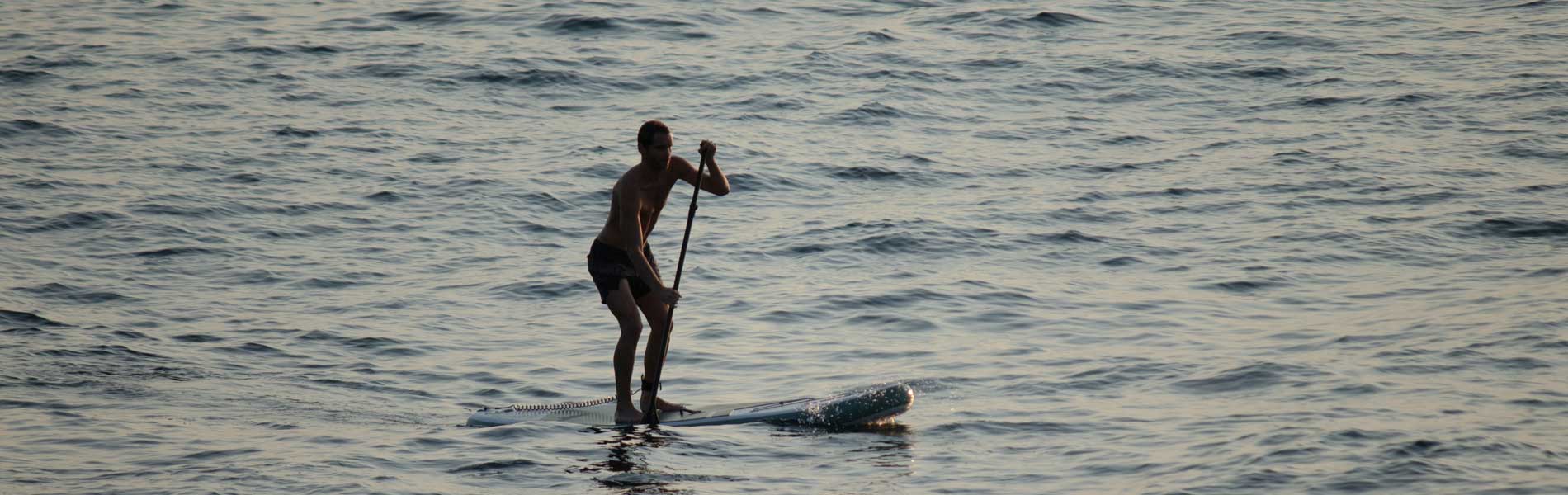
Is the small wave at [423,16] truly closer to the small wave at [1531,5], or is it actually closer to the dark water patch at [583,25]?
the dark water patch at [583,25]

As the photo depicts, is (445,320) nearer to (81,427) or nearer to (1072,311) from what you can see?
(81,427)

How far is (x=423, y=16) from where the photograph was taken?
2581 centimetres

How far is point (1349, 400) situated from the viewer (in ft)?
31.6

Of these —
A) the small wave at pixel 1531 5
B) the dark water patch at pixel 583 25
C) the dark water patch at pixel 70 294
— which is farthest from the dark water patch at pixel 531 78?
the small wave at pixel 1531 5

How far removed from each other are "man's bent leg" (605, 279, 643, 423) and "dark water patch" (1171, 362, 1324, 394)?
3445 millimetres

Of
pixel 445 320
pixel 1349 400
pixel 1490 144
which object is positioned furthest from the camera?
pixel 1490 144

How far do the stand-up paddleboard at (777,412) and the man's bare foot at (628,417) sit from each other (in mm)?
57

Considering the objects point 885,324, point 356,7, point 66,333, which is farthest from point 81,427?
point 356,7

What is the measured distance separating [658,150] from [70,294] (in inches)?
252

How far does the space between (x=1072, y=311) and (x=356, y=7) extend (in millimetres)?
17594

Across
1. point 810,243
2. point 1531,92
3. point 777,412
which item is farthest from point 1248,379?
point 1531,92

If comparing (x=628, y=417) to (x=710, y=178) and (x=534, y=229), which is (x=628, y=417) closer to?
(x=710, y=178)

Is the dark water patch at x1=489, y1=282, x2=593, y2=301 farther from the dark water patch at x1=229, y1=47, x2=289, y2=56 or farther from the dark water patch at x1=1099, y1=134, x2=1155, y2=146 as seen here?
the dark water patch at x1=229, y1=47, x2=289, y2=56

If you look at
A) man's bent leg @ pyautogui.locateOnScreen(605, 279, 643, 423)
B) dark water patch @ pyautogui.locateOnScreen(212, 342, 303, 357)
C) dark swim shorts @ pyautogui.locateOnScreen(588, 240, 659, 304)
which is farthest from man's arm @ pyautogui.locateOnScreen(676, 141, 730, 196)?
dark water patch @ pyautogui.locateOnScreen(212, 342, 303, 357)
